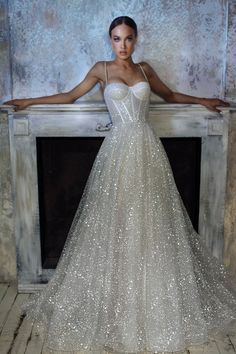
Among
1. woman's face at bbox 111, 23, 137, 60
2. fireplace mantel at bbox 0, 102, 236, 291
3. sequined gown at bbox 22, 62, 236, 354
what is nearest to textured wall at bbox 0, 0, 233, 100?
fireplace mantel at bbox 0, 102, 236, 291

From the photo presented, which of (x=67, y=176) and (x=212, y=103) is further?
(x=67, y=176)

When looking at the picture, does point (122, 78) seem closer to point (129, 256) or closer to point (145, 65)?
point (145, 65)

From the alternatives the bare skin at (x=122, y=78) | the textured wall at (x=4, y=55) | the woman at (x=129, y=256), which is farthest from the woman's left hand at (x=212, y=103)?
the textured wall at (x=4, y=55)

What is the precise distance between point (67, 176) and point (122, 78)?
2.82 feet

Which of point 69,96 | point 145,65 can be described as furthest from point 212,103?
point 69,96

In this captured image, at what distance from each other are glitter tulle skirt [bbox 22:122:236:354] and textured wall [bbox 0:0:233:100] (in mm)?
561

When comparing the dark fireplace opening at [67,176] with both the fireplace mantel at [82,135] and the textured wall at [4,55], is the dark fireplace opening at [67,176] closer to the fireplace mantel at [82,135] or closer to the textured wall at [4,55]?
the fireplace mantel at [82,135]

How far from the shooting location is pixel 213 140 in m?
2.64

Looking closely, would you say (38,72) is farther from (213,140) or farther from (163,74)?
(213,140)

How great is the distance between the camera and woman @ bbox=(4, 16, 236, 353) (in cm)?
215

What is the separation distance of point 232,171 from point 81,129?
1.01 meters

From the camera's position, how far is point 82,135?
262 cm

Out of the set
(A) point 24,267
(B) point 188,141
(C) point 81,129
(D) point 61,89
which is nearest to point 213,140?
(B) point 188,141

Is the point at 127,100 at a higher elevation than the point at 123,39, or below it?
below
